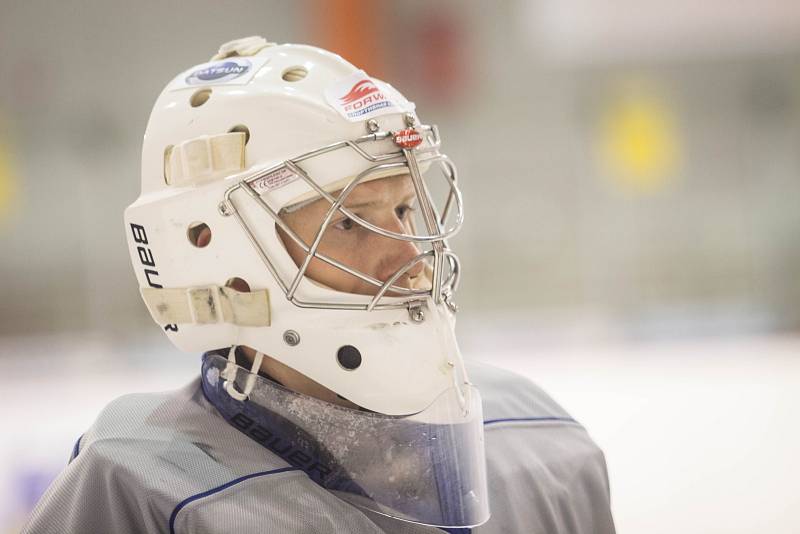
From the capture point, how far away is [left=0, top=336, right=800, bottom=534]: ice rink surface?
2.66m

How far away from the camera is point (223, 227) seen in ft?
4.35

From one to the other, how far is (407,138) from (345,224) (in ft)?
0.52

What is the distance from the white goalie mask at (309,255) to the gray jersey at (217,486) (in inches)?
3.1

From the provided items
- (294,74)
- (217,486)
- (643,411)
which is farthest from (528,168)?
(217,486)

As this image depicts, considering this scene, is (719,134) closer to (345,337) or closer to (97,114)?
(97,114)

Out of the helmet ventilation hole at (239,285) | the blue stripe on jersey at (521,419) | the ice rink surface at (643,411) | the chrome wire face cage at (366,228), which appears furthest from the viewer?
the ice rink surface at (643,411)

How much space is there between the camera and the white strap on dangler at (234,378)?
1.32m

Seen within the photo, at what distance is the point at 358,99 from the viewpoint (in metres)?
1.36

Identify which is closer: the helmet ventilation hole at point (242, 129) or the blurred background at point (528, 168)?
the helmet ventilation hole at point (242, 129)

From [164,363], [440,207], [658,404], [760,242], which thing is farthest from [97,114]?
[760,242]

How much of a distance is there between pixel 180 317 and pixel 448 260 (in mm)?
424

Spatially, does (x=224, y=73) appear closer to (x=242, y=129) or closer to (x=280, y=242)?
(x=242, y=129)

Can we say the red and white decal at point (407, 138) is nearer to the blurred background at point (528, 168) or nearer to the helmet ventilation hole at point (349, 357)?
the helmet ventilation hole at point (349, 357)

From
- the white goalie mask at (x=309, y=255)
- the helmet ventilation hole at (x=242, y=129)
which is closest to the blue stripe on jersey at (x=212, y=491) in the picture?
the white goalie mask at (x=309, y=255)
